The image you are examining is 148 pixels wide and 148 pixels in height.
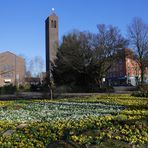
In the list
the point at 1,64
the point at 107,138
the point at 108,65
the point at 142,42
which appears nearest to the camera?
the point at 107,138

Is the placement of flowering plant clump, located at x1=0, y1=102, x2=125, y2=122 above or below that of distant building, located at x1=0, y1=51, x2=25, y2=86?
below

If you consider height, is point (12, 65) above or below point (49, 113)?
above

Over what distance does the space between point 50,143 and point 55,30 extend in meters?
82.8

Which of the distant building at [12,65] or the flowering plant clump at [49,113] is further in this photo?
the distant building at [12,65]

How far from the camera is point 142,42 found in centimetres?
5794

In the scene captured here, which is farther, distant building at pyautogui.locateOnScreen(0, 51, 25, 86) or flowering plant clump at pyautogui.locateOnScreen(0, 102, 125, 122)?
distant building at pyautogui.locateOnScreen(0, 51, 25, 86)

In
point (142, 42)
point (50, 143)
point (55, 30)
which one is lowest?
point (50, 143)

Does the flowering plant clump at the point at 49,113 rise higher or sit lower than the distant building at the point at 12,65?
lower

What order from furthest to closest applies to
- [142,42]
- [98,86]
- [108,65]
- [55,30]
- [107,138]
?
[55,30] → [142,42] → [108,65] → [98,86] → [107,138]

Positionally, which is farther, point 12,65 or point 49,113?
point 12,65

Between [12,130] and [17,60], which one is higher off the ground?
[17,60]

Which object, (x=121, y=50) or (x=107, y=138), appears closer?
(x=107, y=138)

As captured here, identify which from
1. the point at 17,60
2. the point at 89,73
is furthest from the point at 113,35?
the point at 17,60

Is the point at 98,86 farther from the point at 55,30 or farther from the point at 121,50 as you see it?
the point at 55,30
